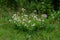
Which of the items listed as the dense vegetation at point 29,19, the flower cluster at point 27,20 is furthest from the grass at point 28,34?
the flower cluster at point 27,20

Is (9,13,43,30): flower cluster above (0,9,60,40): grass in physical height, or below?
above

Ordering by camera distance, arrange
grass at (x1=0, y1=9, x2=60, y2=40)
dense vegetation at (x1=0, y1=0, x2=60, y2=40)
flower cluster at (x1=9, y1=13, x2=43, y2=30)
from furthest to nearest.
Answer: flower cluster at (x1=9, y1=13, x2=43, y2=30)
dense vegetation at (x1=0, y1=0, x2=60, y2=40)
grass at (x1=0, y1=9, x2=60, y2=40)

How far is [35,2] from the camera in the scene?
7.72m

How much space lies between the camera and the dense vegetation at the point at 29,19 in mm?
6496

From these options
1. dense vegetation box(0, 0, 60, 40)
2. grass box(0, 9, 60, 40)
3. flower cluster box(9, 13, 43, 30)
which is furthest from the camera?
flower cluster box(9, 13, 43, 30)

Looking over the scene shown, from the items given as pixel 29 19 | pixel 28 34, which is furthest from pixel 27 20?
pixel 28 34

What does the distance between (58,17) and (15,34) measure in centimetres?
160

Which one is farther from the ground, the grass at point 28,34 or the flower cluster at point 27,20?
the flower cluster at point 27,20

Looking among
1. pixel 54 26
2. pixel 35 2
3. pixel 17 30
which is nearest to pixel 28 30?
pixel 17 30

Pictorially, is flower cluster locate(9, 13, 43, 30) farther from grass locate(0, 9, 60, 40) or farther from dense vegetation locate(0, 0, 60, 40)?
grass locate(0, 9, 60, 40)

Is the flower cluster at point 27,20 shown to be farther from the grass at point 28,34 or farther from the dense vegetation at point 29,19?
the grass at point 28,34

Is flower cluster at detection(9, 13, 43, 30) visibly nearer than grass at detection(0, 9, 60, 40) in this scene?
No

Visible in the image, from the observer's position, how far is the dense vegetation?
650 cm

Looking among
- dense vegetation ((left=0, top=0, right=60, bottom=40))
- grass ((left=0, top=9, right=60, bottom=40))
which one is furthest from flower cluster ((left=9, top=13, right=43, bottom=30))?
grass ((left=0, top=9, right=60, bottom=40))
